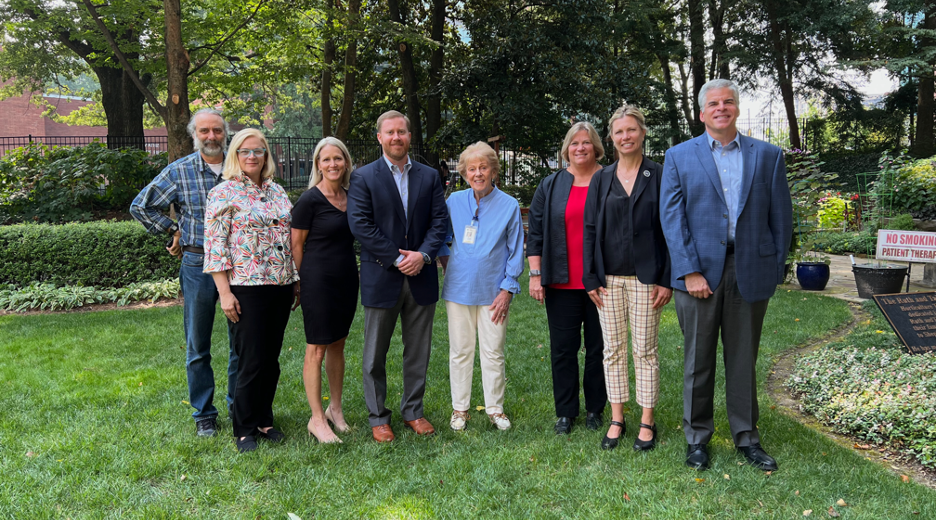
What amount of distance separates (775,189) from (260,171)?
2.89 m

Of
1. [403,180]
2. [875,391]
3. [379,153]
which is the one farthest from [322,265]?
[379,153]

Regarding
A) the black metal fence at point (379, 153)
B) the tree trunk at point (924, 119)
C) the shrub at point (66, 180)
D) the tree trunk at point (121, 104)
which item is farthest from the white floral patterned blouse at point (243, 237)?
the tree trunk at point (924, 119)

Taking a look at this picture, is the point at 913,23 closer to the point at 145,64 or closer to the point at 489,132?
the point at 489,132

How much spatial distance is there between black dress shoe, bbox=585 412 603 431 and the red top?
2.91 ft

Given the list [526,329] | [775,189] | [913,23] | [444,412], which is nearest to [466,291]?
[444,412]

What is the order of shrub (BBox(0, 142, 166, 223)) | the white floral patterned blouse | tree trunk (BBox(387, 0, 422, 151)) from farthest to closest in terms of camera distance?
1. tree trunk (BBox(387, 0, 422, 151))
2. shrub (BBox(0, 142, 166, 223))
3. the white floral patterned blouse

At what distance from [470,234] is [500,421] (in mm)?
1244

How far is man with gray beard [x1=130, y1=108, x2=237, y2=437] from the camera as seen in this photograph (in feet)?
12.0

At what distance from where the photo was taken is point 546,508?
2.95 metres

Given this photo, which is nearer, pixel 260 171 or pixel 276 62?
pixel 260 171

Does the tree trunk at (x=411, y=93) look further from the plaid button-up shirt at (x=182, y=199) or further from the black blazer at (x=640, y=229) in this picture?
the black blazer at (x=640, y=229)

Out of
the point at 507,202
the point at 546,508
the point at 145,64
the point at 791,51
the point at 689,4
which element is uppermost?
the point at 689,4

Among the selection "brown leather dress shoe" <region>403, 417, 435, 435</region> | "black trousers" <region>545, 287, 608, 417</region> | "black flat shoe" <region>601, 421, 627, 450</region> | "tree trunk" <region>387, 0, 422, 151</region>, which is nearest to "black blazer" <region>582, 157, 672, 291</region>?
"black trousers" <region>545, 287, 608, 417</region>

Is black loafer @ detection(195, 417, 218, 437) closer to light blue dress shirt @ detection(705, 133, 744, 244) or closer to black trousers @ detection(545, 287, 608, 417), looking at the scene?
black trousers @ detection(545, 287, 608, 417)
